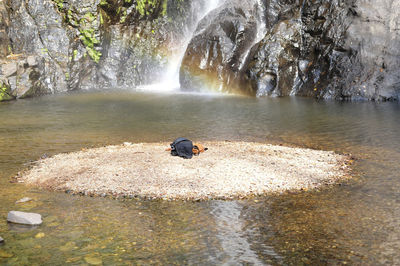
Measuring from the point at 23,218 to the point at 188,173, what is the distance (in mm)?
3083

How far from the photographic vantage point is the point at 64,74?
29.9 metres

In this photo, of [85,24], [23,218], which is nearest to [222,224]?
[23,218]

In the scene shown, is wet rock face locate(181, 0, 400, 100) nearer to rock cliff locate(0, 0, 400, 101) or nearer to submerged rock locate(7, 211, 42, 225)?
rock cliff locate(0, 0, 400, 101)

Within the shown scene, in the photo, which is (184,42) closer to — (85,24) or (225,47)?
(85,24)

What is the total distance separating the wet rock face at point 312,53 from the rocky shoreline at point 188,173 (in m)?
Result: 12.4

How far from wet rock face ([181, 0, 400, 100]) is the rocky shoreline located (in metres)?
12.4

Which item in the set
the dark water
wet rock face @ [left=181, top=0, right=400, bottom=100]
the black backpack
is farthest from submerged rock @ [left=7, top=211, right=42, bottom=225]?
wet rock face @ [left=181, top=0, right=400, bottom=100]

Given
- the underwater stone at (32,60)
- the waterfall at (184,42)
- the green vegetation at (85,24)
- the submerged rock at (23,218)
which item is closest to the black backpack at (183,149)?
the submerged rock at (23,218)

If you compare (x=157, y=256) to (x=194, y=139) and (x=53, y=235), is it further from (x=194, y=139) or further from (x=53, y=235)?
(x=194, y=139)

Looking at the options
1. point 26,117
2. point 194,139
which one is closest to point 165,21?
point 26,117

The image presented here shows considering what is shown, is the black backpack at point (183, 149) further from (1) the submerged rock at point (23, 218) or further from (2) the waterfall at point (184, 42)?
(2) the waterfall at point (184, 42)

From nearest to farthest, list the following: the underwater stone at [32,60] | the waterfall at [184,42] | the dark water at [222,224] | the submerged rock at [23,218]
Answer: the dark water at [222,224] < the submerged rock at [23,218] < the underwater stone at [32,60] < the waterfall at [184,42]

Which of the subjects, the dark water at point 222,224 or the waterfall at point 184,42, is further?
the waterfall at point 184,42

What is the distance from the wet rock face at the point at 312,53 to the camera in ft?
67.5
